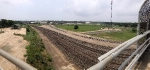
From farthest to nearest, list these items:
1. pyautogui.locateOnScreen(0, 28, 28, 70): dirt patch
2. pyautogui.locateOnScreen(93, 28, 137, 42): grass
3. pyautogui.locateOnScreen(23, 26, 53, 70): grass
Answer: pyautogui.locateOnScreen(93, 28, 137, 42): grass
pyautogui.locateOnScreen(23, 26, 53, 70): grass
pyautogui.locateOnScreen(0, 28, 28, 70): dirt patch

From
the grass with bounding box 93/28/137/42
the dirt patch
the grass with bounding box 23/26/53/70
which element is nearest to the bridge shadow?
the grass with bounding box 23/26/53/70

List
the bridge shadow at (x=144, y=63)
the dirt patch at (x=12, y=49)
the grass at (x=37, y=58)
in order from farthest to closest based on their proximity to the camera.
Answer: the grass at (x=37, y=58)
the dirt patch at (x=12, y=49)
the bridge shadow at (x=144, y=63)

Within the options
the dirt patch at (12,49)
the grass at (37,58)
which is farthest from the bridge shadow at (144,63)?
the dirt patch at (12,49)

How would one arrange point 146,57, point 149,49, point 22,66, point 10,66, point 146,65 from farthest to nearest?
point 10,66 → point 149,49 → point 146,57 → point 146,65 → point 22,66

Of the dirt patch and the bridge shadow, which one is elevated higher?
the bridge shadow

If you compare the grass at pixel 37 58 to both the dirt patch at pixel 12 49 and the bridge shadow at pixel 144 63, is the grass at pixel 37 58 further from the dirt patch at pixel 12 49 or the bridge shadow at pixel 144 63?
the bridge shadow at pixel 144 63

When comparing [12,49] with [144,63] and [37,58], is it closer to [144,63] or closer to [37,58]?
[37,58]

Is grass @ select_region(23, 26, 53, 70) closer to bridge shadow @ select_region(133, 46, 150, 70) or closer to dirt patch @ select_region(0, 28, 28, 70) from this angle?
dirt patch @ select_region(0, 28, 28, 70)

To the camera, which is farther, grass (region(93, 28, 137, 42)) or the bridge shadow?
grass (region(93, 28, 137, 42))

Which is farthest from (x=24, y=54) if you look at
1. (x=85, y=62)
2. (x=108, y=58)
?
(x=108, y=58)

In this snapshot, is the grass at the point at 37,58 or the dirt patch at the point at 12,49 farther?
the grass at the point at 37,58

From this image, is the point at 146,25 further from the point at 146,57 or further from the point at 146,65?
the point at 146,65
